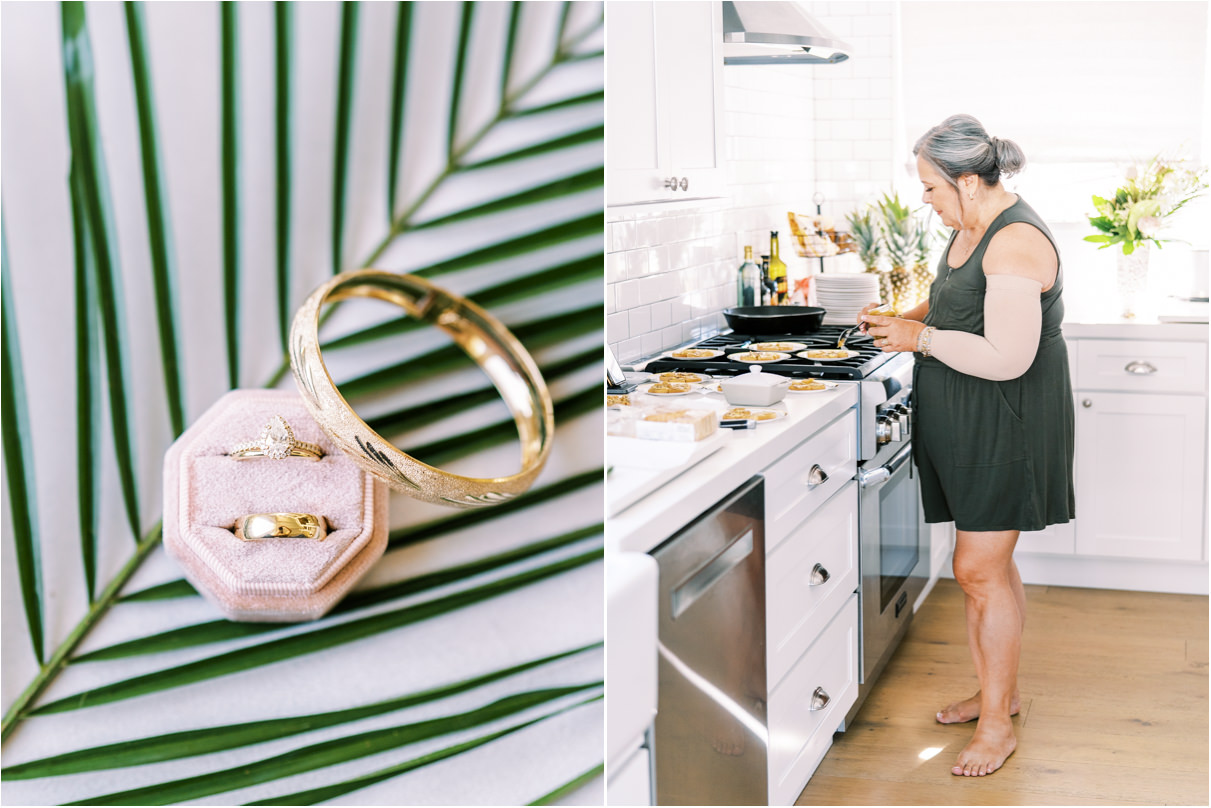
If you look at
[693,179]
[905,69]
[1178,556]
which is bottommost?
[1178,556]

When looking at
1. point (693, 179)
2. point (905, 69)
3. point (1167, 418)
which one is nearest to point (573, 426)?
point (693, 179)

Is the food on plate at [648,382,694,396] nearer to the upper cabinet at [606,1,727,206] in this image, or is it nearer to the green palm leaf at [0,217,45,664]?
the upper cabinet at [606,1,727,206]

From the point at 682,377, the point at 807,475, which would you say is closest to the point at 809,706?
the point at 807,475

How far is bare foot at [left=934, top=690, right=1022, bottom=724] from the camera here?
1.96 meters

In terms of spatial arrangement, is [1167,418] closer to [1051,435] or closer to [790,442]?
[1051,435]

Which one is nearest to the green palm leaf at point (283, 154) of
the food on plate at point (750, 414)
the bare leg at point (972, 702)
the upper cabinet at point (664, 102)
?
the upper cabinet at point (664, 102)

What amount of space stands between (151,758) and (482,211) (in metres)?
0.70

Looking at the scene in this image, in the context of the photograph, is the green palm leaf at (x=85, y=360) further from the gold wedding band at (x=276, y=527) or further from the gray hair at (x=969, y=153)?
the gray hair at (x=969, y=153)

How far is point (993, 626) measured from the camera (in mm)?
1857

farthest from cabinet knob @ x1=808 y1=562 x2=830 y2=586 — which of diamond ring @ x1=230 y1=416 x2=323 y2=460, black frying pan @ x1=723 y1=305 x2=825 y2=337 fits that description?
diamond ring @ x1=230 y1=416 x2=323 y2=460

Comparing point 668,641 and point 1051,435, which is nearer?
point 668,641

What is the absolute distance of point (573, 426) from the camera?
4.16 ft

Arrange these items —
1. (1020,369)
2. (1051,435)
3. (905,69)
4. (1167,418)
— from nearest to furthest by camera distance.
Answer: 1. (1020,369)
2. (1051,435)
3. (1167,418)
4. (905,69)

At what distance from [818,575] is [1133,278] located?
4.89 ft
